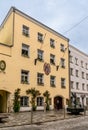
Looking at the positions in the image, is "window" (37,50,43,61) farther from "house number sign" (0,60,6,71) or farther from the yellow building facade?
"house number sign" (0,60,6,71)

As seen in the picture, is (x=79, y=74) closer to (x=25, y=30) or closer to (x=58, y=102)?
(x=58, y=102)

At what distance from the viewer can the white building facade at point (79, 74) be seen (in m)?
44.0

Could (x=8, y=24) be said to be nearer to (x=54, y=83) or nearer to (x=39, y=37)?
(x=39, y=37)

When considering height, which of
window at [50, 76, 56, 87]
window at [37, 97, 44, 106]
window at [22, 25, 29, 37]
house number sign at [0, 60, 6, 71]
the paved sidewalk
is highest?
window at [22, 25, 29, 37]

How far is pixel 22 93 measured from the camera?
1169 inches

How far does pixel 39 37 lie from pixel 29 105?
1068 centimetres

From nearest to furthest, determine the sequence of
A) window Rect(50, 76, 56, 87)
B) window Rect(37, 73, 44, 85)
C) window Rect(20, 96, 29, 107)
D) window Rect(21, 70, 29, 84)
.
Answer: window Rect(20, 96, 29, 107) → window Rect(21, 70, 29, 84) → window Rect(37, 73, 44, 85) → window Rect(50, 76, 56, 87)

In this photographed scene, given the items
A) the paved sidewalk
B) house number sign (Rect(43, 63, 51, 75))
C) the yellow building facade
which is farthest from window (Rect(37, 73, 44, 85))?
the paved sidewalk

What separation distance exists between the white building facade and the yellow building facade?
15.5ft

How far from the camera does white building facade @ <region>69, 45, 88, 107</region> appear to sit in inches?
1732

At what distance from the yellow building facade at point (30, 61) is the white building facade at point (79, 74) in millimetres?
4737

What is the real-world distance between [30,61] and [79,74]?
18.1 metres

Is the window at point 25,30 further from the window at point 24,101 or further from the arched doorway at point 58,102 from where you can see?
the arched doorway at point 58,102

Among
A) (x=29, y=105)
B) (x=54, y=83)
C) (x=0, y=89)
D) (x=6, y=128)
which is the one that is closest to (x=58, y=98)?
(x=54, y=83)
